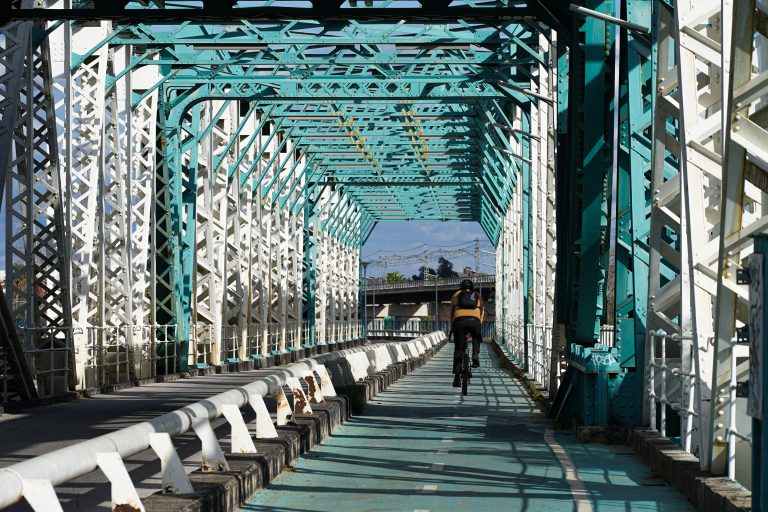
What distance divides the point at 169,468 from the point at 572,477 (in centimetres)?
417

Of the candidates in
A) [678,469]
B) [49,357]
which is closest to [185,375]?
[49,357]

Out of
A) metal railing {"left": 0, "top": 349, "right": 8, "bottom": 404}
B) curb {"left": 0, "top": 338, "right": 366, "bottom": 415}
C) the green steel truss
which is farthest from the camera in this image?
curb {"left": 0, "top": 338, "right": 366, "bottom": 415}

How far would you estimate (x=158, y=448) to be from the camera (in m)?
8.34

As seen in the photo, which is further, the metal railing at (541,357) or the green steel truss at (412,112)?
the metal railing at (541,357)

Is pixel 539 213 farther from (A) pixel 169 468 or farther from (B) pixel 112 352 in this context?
(A) pixel 169 468

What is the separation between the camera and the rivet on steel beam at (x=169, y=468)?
8305 millimetres

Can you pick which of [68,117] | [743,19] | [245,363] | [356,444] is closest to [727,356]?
[743,19]

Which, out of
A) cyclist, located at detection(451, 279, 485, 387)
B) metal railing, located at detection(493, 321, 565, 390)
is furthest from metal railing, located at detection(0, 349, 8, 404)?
metal railing, located at detection(493, 321, 565, 390)

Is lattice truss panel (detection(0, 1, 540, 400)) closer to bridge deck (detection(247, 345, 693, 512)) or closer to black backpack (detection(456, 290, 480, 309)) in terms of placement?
black backpack (detection(456, 290, 480, 309))

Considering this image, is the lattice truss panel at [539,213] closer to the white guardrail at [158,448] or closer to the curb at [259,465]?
the curb at [259,465]

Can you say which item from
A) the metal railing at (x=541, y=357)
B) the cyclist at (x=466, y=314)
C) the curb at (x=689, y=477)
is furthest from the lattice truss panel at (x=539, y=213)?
the curb at (x=689, y=477)

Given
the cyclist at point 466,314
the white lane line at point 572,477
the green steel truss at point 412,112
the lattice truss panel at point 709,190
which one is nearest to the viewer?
the lattice truss panel at point 709,190

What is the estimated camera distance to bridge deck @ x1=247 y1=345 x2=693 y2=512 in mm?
9852

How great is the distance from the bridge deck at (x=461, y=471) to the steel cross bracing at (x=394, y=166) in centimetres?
73
